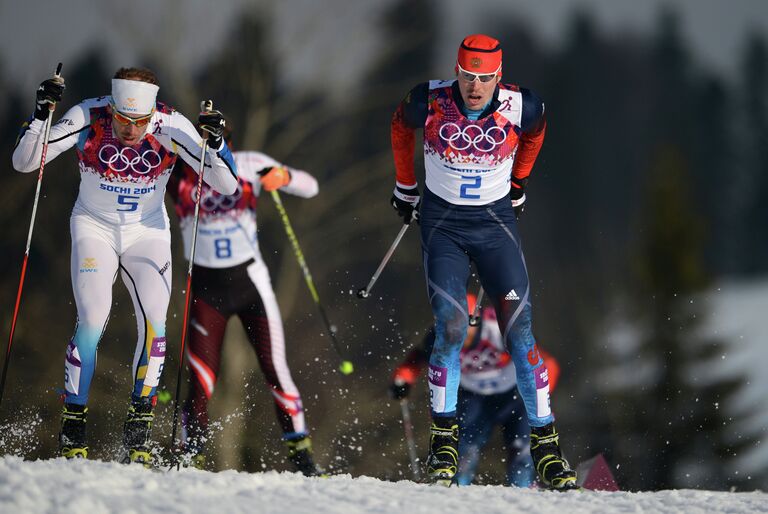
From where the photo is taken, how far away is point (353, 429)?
18.5 m

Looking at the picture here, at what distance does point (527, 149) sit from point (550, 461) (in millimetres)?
1808

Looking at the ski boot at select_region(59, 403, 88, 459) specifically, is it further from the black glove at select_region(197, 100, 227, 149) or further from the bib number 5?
the black glove at select_region(197, 100, 227, 149)

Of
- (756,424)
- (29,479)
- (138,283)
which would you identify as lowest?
(756,424)

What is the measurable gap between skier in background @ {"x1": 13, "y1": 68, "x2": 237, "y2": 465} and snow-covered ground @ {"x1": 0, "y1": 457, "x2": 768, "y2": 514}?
675mm

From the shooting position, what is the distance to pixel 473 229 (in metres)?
6.20

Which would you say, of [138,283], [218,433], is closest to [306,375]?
[218,433]

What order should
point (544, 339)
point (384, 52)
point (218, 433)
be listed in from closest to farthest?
1. point (218, 433)
2. point (384, 52)
3. point (544, 339)

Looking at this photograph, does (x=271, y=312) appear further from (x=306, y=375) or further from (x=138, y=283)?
(x=306, y=375)

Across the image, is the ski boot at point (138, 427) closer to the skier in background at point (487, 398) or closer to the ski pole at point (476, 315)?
the ski pole at point (476, 315)

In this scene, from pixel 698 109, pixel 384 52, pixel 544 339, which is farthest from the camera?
pixel 698 109

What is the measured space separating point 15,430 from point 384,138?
1726cm

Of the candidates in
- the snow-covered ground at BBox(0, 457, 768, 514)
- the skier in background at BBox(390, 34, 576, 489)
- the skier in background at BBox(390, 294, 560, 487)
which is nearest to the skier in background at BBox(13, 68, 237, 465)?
the snow-covered ground at BBox(0, 457, 768, 514)

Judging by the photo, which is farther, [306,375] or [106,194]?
[306,375]

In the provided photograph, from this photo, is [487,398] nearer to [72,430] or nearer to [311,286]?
[311,286]
